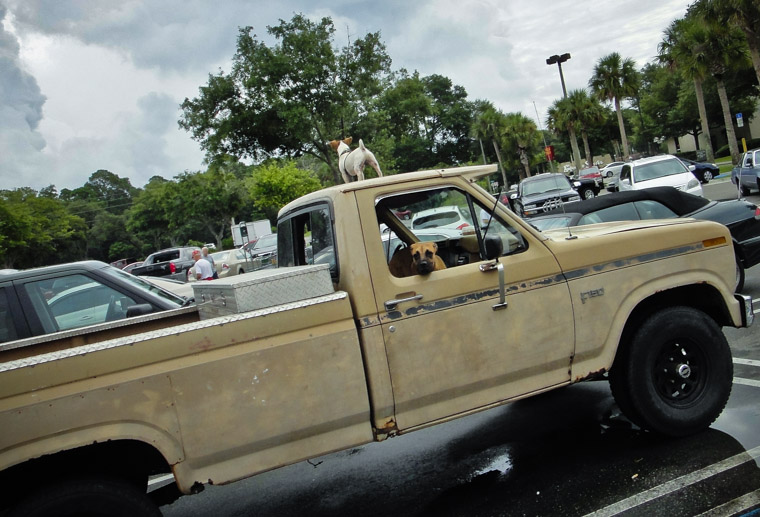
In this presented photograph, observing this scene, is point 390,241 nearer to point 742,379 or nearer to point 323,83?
point 742,379

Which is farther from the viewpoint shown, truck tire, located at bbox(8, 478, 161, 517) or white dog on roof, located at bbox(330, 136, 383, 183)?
white dog on roof, located at bbox(330, 136, 383, 183)

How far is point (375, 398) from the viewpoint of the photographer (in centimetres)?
342

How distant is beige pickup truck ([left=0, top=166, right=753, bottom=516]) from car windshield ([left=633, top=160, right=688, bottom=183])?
44.0 feet

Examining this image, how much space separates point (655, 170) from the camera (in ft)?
55.3

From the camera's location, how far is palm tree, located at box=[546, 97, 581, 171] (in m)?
51.1

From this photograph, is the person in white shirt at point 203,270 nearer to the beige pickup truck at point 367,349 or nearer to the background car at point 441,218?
the beige pickup truck at point 367,349

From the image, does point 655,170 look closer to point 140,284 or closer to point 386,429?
point 140,284

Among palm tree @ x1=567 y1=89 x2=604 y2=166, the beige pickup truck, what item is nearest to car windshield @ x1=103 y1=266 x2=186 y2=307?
the beige pickup truck

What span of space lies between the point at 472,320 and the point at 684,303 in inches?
72.4

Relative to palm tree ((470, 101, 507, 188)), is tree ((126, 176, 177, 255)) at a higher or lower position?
lower

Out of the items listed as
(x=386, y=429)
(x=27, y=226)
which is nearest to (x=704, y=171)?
(x=386, y=429)

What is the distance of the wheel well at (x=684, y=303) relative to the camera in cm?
415

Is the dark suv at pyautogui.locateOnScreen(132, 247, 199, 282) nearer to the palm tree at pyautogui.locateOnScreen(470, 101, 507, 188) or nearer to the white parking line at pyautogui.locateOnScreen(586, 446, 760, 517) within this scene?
the white parking line at pyautogui.locateOnScreen(586, 446, 760, 517)

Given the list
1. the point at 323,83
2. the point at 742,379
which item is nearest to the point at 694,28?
the point at 323,83
